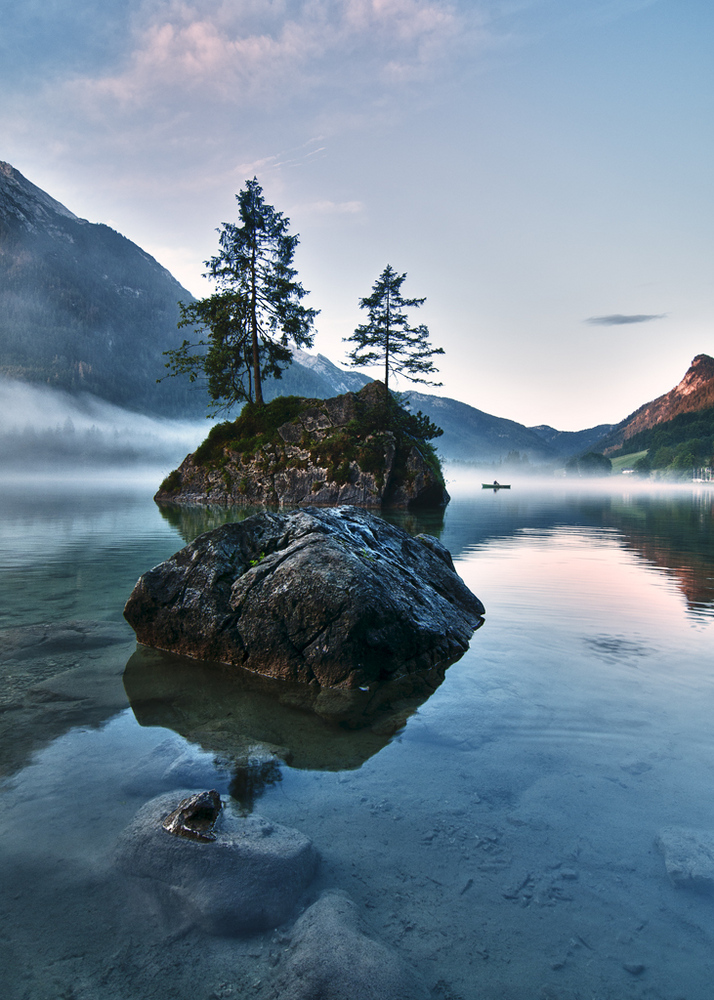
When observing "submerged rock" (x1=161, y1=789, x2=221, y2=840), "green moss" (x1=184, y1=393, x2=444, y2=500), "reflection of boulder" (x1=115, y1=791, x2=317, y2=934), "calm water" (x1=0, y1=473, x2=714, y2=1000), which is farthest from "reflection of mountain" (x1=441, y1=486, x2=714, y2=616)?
"submerged rock" (x1=161, y1=789, x2=221, y2=840)

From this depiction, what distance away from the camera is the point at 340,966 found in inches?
95.3

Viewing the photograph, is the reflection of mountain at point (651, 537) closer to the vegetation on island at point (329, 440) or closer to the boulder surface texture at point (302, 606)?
the boulder surface texture at point (302, 606)

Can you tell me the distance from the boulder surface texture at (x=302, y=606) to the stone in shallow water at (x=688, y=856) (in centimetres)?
349

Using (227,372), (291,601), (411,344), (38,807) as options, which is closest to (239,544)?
(291,601)

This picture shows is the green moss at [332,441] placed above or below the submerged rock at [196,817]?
above

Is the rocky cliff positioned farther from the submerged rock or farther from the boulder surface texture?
the submerged rock

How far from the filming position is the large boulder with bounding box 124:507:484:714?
21.2ft

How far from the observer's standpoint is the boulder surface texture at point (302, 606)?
6.47 m

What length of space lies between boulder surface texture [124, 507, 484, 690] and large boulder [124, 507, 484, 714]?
0.05 ft

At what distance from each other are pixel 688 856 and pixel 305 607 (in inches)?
173

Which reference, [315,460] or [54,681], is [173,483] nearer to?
[315,460]

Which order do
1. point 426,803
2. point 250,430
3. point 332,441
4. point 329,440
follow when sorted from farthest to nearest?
→ point 250,430
point 329,440
point 332,441
point 426,803

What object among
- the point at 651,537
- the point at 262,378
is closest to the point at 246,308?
the point at 262,378

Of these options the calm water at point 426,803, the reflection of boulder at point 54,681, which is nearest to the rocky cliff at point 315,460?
the reflection of boulder at point 54,681
